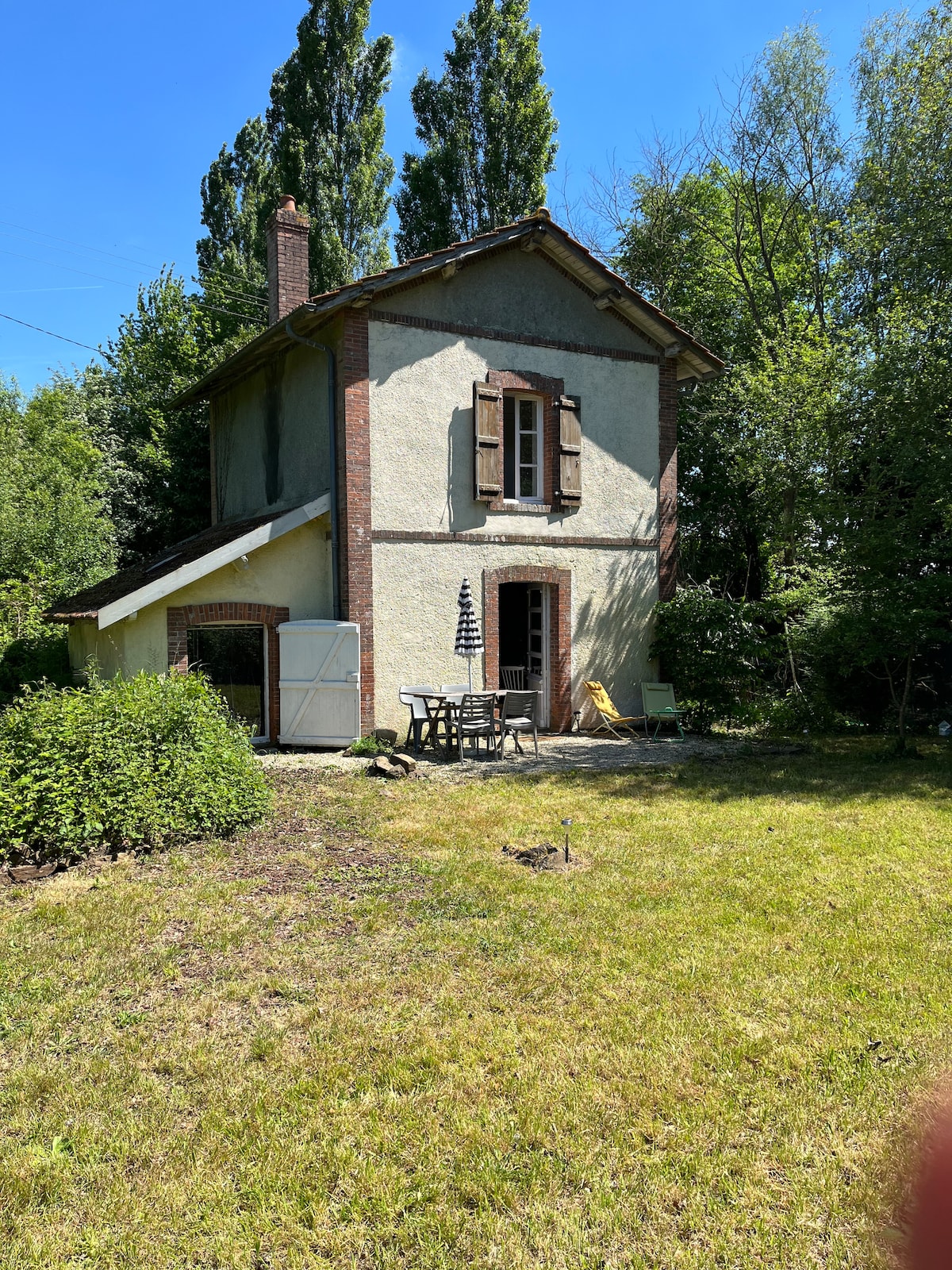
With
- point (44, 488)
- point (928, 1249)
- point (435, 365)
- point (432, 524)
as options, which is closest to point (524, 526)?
point (432, 524)

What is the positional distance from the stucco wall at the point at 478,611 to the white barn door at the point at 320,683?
1.54 ft

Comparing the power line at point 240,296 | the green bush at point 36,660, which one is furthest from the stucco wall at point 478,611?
the power line at point 240,296

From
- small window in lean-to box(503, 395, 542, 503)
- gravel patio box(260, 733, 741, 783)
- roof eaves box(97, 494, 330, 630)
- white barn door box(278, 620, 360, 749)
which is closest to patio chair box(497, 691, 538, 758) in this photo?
gravel patio box(260, 733, 741, 783)

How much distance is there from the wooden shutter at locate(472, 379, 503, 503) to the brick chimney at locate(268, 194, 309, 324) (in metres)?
4.04

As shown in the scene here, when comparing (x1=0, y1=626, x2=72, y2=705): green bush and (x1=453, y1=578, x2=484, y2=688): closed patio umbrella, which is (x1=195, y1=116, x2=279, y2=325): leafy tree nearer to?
(x1=0, y1=626, x2=72, y2=705): green bush

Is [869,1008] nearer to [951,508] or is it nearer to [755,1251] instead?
[755,1251]

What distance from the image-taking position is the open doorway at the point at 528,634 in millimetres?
13297

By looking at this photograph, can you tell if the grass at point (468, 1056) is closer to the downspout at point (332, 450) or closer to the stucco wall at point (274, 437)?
the downspout at point (332, 450)

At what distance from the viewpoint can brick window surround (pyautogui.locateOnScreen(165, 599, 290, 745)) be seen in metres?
10.7

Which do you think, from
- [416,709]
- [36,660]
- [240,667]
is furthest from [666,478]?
[36,660]

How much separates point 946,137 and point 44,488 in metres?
17.5

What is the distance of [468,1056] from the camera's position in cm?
366

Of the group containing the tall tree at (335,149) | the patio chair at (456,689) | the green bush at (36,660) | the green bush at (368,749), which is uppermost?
the tall tree at (335,149)

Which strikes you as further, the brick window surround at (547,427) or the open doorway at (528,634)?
the open doorway at (528,634)
